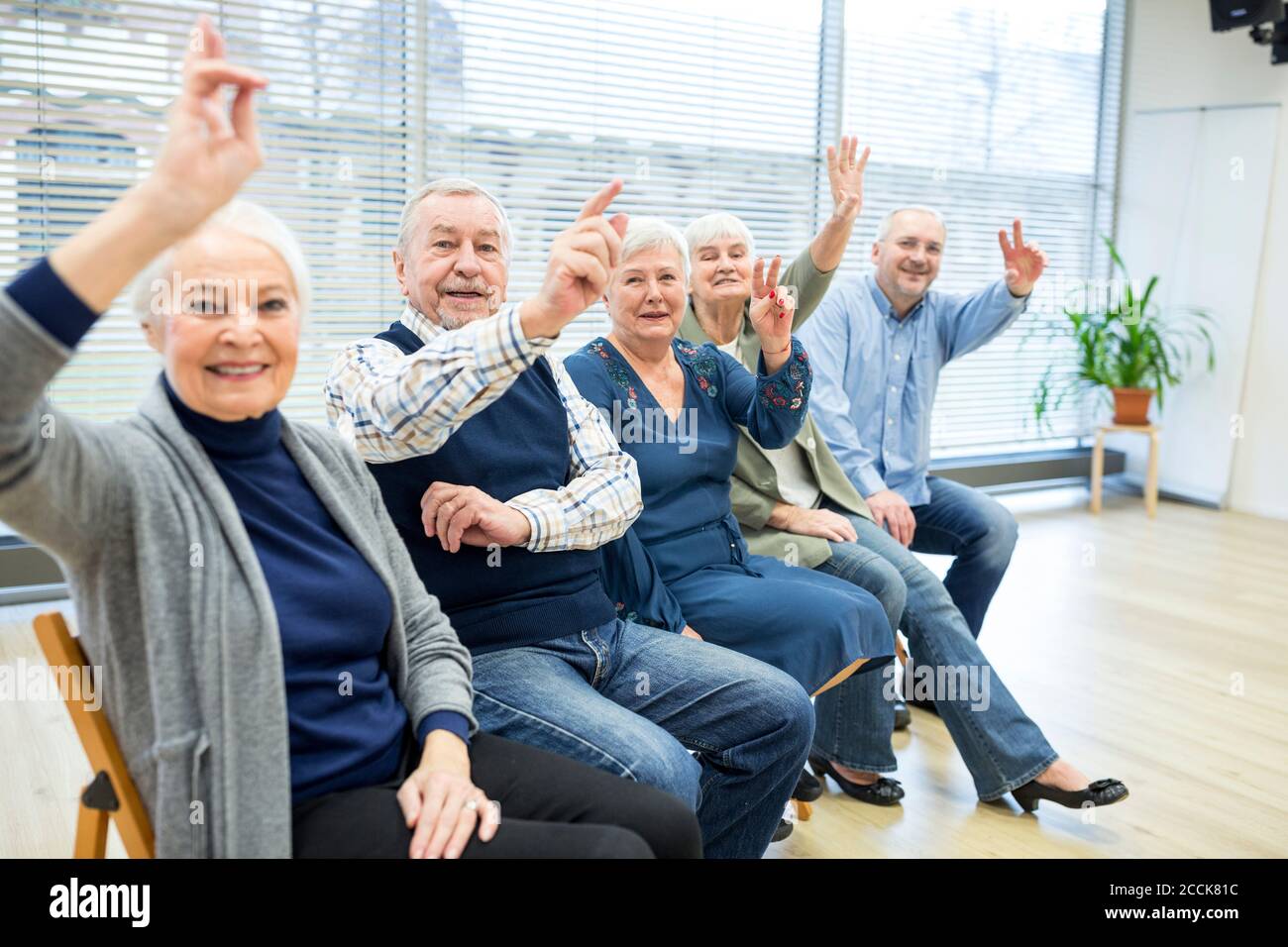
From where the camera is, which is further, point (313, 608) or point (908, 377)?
point (908, 377)

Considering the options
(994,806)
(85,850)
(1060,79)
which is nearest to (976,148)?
(1060,79)

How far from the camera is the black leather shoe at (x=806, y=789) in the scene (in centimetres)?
262

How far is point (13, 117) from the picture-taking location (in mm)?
3775

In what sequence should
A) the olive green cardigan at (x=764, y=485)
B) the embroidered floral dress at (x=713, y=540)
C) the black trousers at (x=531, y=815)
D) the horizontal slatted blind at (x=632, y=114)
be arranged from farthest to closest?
the horizontal slatted blind at (x=632, y=114) → the olive green cardigan at (x=764, y=485) → the embroidered floral dress at (x=713, y=540) → the black trousers at (x=531, y=815)

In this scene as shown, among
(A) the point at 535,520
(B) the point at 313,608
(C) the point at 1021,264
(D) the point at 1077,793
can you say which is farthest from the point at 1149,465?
(B) the point at 313,608

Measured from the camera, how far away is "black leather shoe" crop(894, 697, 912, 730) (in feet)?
10.5

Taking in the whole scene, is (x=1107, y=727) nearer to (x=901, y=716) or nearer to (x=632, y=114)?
(x=901, y=716)

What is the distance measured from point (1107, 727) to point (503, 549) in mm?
2117

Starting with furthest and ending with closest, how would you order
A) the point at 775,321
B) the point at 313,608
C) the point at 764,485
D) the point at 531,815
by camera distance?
1. the point at 764,485
2. the point at 775,321
3. the point at 531,815
4. the point at 313,608

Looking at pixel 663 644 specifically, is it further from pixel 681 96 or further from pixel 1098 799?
pixel 681 96

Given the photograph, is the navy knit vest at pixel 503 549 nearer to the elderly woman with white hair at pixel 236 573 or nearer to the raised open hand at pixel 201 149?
the elderly woman with white hair at pixel 236 573

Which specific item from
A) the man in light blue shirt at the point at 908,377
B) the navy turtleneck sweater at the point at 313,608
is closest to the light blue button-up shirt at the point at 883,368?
the man in light blue shirt at the point at 908,377

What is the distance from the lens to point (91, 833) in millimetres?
1354

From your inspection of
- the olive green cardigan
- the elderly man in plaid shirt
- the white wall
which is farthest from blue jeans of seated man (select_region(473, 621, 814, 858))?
the white wall
